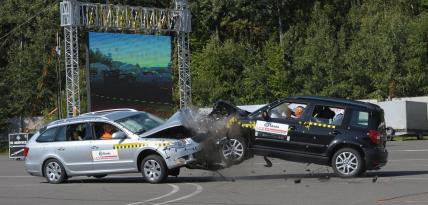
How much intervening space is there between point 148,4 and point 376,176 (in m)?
49.3

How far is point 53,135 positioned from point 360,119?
7.30m

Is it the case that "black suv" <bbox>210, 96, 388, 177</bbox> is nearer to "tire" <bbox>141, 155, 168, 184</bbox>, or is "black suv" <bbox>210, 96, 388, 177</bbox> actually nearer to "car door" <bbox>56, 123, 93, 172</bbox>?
"tire" <bbox>141, 155, 168, 184</bbox>

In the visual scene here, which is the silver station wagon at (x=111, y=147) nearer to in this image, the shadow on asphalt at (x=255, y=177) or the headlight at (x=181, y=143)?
the headlight at (x=181, y=143)

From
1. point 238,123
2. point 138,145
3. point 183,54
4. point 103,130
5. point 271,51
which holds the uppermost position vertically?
point 271,51

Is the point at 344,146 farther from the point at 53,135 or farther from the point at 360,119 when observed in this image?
the point at 53,135

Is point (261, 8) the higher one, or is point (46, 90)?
point (261, 8)

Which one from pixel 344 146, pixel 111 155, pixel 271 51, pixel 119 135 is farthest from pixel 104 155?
pixel 271 51

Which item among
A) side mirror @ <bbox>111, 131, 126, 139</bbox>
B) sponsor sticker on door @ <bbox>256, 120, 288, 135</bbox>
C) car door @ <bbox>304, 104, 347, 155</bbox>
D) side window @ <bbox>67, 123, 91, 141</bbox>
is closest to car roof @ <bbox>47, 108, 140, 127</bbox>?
side window @ <bbox>67, 123, 91, 141</bbox>

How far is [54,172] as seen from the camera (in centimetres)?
1806

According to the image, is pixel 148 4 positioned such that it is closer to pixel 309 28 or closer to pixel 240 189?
pixel 309 28

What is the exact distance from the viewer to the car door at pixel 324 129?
16406mm

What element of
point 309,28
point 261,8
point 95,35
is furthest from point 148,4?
point 95,35

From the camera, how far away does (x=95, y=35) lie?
3666 centimetres

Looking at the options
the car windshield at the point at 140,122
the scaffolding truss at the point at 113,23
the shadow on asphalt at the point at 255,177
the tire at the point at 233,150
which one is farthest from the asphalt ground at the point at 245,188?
the scaffolding truss at the point at 113,23
